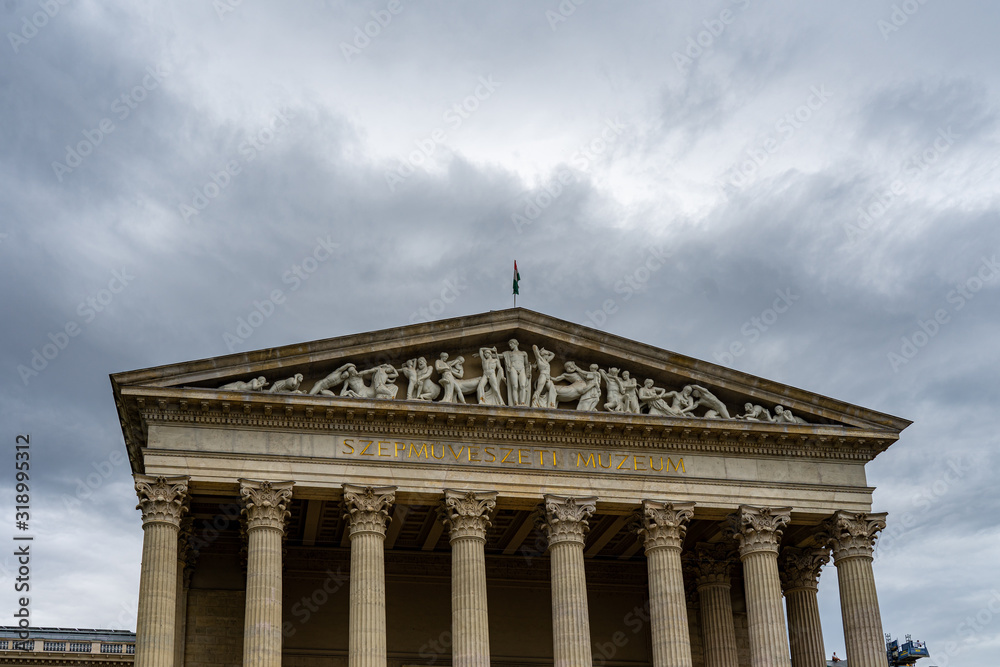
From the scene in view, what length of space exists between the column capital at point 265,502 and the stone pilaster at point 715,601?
55.7 feet

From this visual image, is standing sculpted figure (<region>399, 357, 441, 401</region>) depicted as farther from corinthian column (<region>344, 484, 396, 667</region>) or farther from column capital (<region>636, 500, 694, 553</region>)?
column capital (<region>636, 500, 694, 553</region>)

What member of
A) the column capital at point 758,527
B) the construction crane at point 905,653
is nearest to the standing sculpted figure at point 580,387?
the column capital at point 758,527

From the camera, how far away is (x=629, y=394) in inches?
1700

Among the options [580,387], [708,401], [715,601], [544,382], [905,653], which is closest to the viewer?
[544,382]

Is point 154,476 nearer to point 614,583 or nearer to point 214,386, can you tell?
point 214,386

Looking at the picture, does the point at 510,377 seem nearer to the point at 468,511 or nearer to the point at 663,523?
the point at 468,511

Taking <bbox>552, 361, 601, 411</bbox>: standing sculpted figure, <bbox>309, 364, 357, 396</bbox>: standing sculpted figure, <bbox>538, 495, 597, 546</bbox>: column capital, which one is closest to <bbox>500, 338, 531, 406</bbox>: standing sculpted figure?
<bbox>552, 361, 601, 411</bbox>: standing sculpted figure

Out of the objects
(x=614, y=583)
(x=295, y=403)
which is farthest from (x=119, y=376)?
(x=614, y=583)

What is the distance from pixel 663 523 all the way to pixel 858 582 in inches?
286

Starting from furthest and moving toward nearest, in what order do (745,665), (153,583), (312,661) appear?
(745,665)
(312,661)
(153,583)

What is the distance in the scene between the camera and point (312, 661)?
4584 cm

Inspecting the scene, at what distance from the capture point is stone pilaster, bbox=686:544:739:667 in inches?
1837

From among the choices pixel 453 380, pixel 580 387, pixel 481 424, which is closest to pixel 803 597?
pixel 580 387

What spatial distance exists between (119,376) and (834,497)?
24.9 meters
